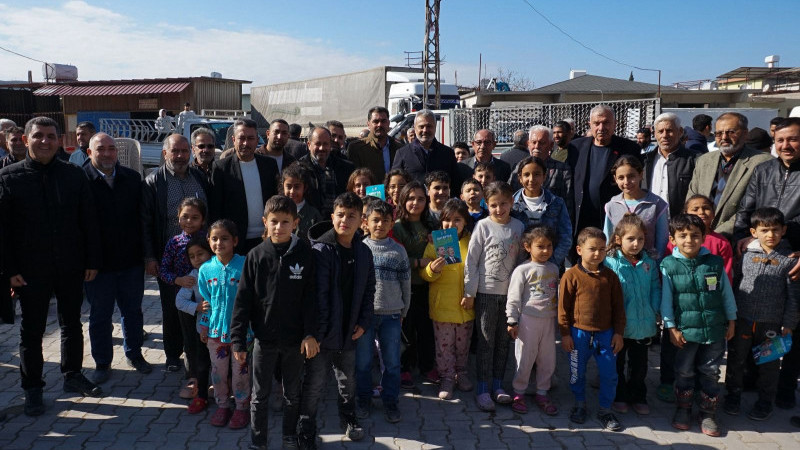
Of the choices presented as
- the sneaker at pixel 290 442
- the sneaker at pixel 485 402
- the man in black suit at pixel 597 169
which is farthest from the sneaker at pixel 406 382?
the man in black suit at pixel 597 169

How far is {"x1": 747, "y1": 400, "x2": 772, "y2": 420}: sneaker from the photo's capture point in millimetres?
4148

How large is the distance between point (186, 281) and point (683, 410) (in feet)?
12.5

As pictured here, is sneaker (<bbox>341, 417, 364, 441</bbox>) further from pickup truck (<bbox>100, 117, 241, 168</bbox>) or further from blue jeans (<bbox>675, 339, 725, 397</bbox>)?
pickup truck (<bbox>100, 117, 241, 168</bbox>)

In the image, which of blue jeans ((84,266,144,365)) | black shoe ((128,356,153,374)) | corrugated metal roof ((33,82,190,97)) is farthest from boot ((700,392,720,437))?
corrugated metal roof ((33,82,190,97))

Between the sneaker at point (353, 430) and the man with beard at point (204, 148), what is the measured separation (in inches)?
100

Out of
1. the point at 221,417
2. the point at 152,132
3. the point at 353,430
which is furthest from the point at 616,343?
the point at 152,132

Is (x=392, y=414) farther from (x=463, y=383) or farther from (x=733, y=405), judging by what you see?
A: (x=733, y=405)

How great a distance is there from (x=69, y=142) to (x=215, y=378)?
24389 mm

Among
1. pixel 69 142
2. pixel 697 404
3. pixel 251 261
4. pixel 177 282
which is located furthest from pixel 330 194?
pixel 69 142

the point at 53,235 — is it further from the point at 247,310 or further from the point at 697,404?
the point at 697,404

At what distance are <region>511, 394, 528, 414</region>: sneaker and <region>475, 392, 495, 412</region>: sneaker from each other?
6.7 inches

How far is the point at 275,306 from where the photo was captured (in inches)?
138

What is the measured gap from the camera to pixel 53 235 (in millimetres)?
4254

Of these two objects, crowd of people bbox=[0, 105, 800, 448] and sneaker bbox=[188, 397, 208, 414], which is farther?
sneaker bbox=[188, 397, 208, 414]
